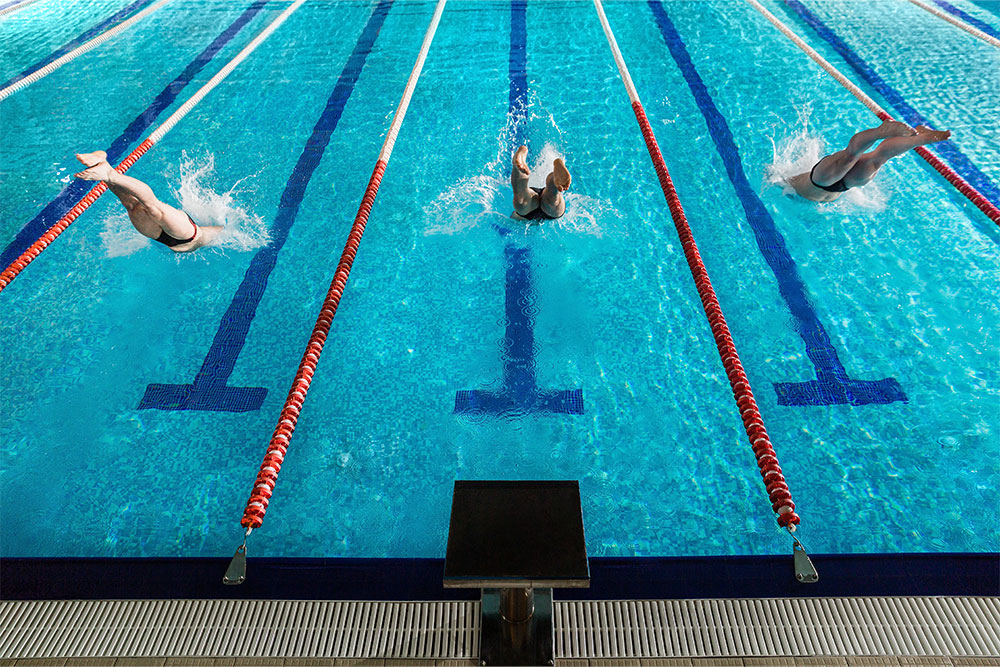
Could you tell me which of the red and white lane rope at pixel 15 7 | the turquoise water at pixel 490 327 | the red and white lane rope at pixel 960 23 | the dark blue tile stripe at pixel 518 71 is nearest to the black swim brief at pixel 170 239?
the turquoise water at pixel 490 327

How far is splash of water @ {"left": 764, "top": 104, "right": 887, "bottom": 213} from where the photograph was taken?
3428 mm

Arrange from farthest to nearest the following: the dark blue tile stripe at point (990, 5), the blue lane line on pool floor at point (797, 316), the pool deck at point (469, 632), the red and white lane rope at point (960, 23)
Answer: the dark blue tile stripe at point (990, 5) < the red and white lane rope at point (960, 23) < the blue lane line on pool floor at point (797, 316) < the pool deck at point (469, 632)

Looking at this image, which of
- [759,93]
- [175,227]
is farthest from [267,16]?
[759,93]

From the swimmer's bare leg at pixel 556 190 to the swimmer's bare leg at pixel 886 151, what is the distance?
163 centimetres

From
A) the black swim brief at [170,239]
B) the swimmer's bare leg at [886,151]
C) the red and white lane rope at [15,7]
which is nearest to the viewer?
the swimmer's bare leg at [886,151]

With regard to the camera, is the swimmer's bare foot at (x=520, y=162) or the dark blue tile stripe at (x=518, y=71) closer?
the swimmer's bare foot at (x=520, y=162)

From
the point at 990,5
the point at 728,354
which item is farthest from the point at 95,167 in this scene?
the point at 990,5

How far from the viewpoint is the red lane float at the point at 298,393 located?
5.62 ft

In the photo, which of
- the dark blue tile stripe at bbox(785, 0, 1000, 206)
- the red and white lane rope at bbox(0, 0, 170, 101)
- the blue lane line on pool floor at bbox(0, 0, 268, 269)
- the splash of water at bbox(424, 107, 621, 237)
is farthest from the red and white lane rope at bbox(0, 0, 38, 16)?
the dark blue tile stripe at bbox(785, 0, 1000, 206)

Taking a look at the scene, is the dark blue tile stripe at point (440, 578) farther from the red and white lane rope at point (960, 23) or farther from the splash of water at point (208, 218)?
the red and white lane rope at point (960, 23)

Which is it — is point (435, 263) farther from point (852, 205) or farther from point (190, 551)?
point (852, 205)

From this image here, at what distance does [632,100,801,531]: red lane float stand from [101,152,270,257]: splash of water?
248 cm

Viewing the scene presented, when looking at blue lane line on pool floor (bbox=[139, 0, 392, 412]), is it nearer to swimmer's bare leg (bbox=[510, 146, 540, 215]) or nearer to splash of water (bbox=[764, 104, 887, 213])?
swimmer's bare leg (bbox=[510, 146, 540, 215])

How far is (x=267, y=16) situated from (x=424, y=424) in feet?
19.5
